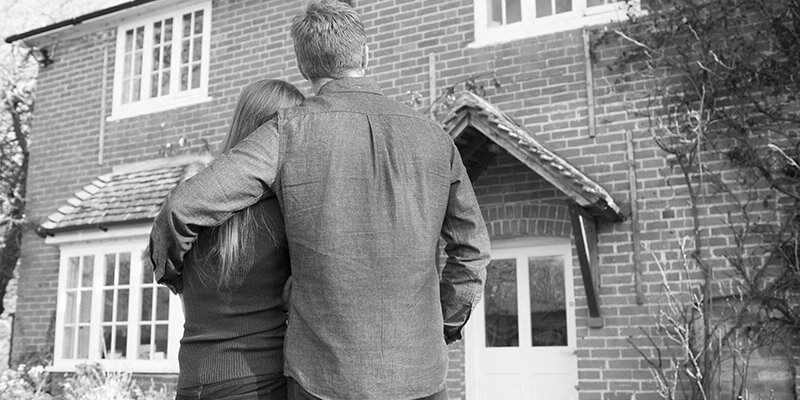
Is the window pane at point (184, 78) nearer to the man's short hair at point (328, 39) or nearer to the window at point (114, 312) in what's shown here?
the window at point (114, 312)

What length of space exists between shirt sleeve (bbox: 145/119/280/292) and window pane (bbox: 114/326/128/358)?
7.43 metres

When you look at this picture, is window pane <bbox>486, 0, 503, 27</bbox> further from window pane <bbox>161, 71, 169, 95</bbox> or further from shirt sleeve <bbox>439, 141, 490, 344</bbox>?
shirt sleeve <bbox>439, 141, 490, 344</bbox>

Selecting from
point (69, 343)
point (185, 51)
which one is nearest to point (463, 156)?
point (185, 51)

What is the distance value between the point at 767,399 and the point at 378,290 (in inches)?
196

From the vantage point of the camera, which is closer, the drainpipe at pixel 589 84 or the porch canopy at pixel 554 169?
the porch canopy at pixel 554 169

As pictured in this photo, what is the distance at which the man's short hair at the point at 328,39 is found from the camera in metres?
1.92

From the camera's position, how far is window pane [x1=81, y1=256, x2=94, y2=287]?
8.97 metres

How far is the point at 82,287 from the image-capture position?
8.98 meters

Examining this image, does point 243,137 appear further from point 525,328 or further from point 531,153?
point 525,328

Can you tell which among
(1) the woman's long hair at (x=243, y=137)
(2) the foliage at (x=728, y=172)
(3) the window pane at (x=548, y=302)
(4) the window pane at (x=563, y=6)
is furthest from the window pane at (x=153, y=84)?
(1) the woman's long hair at (x=243, y=137)

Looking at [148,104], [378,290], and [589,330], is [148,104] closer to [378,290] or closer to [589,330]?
[589,330]

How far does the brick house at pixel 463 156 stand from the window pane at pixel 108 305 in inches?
0.6

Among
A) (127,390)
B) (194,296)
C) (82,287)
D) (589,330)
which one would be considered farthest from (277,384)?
(82,287)

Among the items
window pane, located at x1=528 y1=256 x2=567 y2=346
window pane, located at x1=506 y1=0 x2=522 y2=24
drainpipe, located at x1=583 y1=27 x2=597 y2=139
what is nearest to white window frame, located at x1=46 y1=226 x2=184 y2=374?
window pane, located at x1=528 y1=256 x2=567 y2=346
